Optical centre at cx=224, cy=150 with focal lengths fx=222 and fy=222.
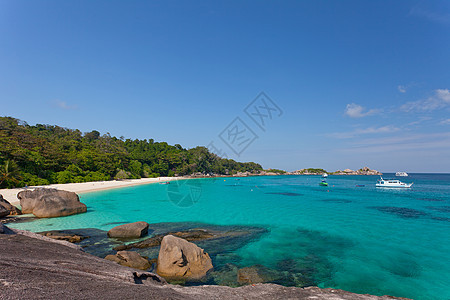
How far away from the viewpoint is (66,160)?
191ft

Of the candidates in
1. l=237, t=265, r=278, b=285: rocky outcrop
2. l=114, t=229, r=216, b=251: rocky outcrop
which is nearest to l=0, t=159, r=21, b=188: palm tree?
l=114, t=229, r=216, b=251: rocky outcrop

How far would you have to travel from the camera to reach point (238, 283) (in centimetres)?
1055

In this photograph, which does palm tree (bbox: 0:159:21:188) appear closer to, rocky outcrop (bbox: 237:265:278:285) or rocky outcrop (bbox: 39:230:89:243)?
rocky outcrop (bbox: 39:230:89:243)

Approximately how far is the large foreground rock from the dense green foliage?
19.8 metres

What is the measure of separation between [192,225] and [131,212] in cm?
1147

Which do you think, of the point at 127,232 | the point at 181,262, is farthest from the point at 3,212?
the point at 181,262

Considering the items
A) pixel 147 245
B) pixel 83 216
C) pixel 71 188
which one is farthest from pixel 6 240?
pixel 71 188

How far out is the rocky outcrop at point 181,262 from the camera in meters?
11.2

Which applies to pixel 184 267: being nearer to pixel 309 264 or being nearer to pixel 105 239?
pixel 309 264

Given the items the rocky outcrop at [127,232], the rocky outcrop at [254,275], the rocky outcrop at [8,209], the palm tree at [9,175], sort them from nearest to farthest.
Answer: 1. the rocky outcrop at [254,275]
2. the rocky outcrop at [127,232]
3. the rocky outcrop at [8,209]
4. the palm tree at [9,175]

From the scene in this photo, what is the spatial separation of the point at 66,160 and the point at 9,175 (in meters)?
19.2

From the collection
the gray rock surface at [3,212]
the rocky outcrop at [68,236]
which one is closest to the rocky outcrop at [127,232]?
the rocky outcrop at [68,236]

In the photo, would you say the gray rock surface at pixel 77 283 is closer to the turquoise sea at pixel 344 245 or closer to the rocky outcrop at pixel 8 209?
the turquoise sea at pixel 344 245

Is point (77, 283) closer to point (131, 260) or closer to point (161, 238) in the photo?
point (131, 260)
